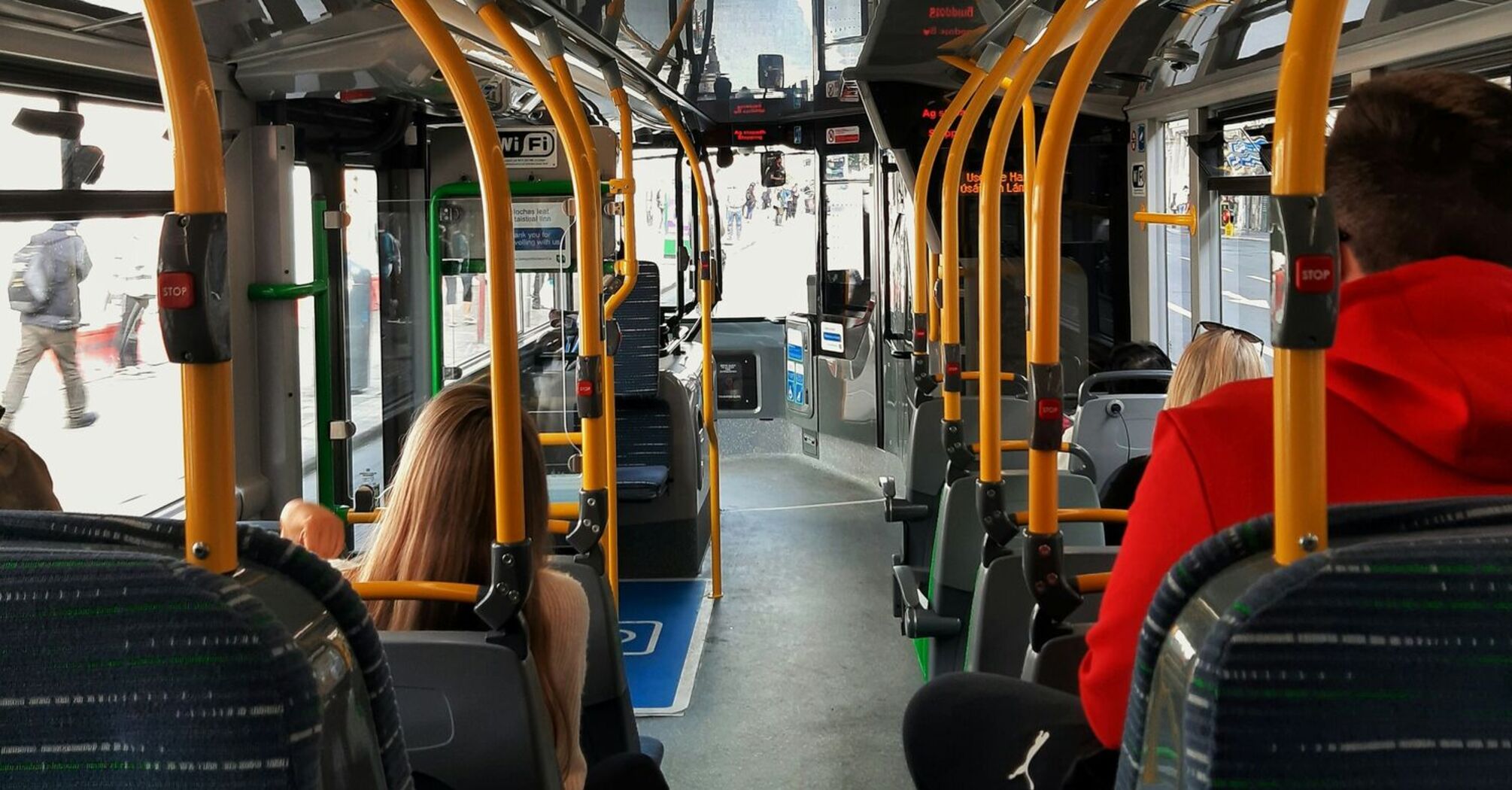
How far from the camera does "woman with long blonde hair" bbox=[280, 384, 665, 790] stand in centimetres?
223

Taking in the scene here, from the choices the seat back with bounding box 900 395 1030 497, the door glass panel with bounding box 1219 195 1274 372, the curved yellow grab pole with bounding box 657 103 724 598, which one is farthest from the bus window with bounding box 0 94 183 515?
the door glass panel with bounding box 1219 195 1274 372

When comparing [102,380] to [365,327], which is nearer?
[102,380]

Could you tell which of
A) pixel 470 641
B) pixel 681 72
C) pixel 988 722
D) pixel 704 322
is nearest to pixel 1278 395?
pixel 988 722

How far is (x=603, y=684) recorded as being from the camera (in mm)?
2779

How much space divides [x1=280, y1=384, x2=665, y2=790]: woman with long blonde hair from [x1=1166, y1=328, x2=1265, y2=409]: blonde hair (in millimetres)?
1668

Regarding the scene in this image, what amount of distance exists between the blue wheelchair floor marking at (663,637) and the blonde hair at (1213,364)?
7.15ft

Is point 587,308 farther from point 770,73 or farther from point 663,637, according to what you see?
point 770,73

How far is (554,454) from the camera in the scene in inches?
269

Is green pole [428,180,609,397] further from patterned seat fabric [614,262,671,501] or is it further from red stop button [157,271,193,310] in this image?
red stop button [157,271,193,310]

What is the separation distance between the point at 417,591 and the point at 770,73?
7902 mm

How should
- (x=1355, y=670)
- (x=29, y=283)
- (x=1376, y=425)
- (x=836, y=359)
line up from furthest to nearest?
(x=836, y=359), (x=29, y=283), (x=1376, y=425), (x=1355, y=670)

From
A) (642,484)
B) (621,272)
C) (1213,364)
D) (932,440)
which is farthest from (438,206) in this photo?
(1213,364)

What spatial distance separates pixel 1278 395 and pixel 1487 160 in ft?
1.19

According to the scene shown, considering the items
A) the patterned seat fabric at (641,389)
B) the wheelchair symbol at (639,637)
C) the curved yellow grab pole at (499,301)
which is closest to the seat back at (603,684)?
the curved yellow grab pole at (499,301)
